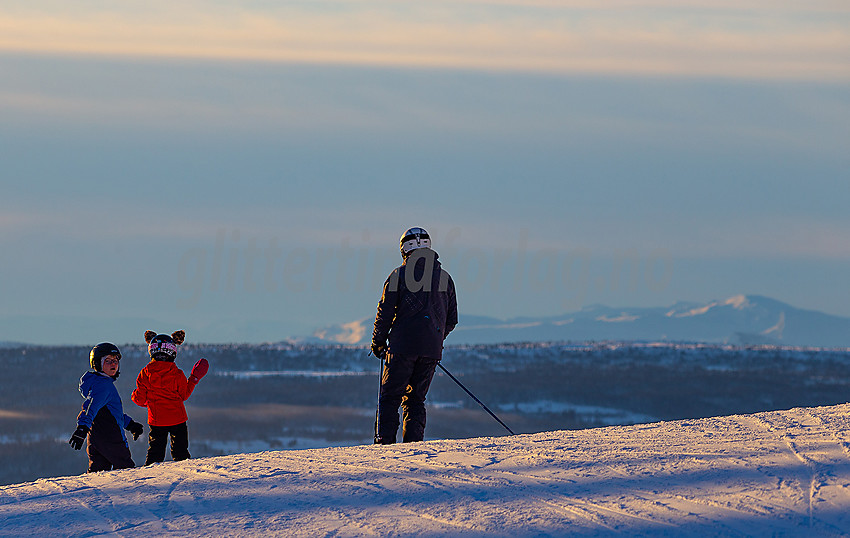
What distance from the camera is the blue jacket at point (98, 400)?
28.0ft

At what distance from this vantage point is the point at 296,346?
5325 centimetres

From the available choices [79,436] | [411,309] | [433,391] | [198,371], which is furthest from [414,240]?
[433,391]

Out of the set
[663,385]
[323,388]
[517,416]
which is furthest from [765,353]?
[323,388]

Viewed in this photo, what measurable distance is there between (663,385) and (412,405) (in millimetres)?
39083

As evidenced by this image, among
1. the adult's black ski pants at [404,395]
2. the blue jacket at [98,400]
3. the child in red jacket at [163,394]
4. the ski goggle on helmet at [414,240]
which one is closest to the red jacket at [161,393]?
the child in red jacket at [163,394]

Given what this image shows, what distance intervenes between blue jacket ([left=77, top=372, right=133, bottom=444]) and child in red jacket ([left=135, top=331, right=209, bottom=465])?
20 centimetres

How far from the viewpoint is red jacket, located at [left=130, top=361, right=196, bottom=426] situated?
8797 mm

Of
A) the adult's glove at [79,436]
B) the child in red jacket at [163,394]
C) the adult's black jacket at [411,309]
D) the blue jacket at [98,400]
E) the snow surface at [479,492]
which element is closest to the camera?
the snow surface at [479,492]

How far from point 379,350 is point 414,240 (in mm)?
1172

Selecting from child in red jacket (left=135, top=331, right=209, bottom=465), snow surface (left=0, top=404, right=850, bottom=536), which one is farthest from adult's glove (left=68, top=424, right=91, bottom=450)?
snow surface (left=0, top=404, right=850, bottom=536)

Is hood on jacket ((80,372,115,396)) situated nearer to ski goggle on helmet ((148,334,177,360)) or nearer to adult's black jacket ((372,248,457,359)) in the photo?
ski goggle on helmet ((148,334,177,360))

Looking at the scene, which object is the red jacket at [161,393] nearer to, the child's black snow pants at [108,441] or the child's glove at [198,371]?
the child's glove at [198,371]

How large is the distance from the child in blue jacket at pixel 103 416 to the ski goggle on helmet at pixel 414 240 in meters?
2.89

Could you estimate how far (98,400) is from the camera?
8562mm
